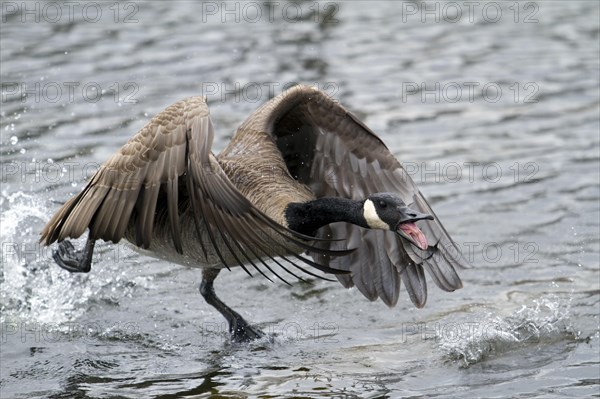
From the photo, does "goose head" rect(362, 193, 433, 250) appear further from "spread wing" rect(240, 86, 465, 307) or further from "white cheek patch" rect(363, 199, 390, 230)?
"spread wing" rect(240, 86, 465, 307)

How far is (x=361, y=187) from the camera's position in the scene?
9.25 metres

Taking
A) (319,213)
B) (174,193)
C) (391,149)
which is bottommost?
(319,213)

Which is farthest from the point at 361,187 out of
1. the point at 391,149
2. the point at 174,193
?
the point at 391,149

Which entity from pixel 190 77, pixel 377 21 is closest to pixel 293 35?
pixel 377 21

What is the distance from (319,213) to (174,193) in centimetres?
118

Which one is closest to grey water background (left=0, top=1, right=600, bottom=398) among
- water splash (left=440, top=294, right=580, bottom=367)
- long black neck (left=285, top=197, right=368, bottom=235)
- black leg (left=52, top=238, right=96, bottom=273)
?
water splash (left=440, top=294, right=580, bottom=367)

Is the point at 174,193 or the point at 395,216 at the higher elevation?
the point at 174,193

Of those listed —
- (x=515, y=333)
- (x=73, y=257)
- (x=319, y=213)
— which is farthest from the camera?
(x=73, y=257)

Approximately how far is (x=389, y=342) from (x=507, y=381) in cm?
118

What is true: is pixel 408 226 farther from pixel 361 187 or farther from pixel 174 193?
pixel 361 187

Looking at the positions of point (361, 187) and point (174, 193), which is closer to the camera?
point (174, 193)

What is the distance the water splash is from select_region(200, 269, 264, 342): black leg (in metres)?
1.56

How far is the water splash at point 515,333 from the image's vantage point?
8609 millimetres

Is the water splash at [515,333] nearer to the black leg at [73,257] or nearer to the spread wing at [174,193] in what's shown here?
the spread wing at [174,193]
